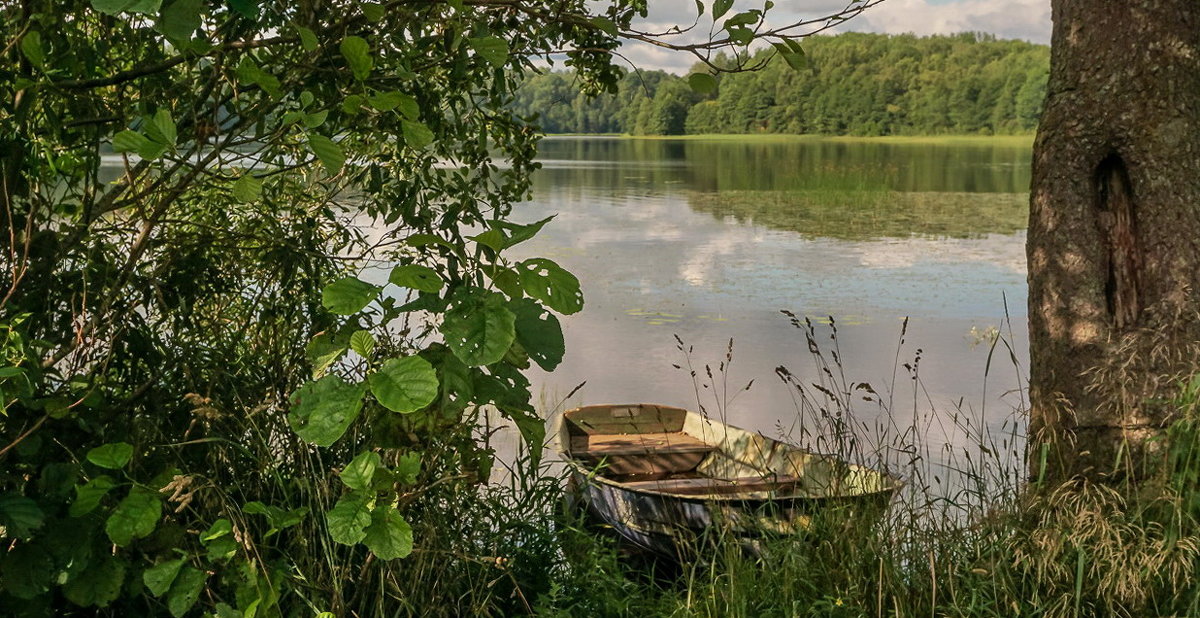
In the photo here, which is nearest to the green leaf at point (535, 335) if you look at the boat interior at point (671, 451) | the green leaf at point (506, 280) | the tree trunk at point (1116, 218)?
the green leaf at point (506, 280)

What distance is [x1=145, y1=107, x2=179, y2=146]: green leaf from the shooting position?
222cm

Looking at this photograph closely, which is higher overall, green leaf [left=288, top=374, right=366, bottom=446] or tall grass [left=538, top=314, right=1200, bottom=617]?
green leaf [left=288, top=374, right=366, bottom=446]

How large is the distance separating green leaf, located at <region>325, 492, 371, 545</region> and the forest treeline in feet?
186

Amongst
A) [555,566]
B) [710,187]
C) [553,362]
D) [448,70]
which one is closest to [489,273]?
[553,362]

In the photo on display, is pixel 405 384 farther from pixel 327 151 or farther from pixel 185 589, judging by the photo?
pixel 185 589

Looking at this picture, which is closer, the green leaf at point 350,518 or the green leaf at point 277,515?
the green leaf at point 350,518

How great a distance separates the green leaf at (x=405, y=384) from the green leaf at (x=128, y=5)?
77 centimetres

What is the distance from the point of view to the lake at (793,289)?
31.4 ft

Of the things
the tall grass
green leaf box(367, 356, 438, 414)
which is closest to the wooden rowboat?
the tall grass

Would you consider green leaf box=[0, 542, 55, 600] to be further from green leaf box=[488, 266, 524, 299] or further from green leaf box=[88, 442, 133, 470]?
green leaf box=[488, 266, 524, 299]

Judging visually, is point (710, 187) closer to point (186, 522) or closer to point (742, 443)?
point (742, 443)

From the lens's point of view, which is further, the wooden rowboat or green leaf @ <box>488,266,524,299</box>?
the wooden rowboat

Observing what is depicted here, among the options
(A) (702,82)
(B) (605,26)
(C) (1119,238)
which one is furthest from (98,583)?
(C) (1119,238)

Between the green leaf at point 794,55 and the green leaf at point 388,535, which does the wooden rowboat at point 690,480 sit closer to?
the green leaf at point 388,535
